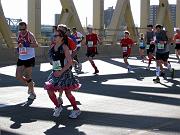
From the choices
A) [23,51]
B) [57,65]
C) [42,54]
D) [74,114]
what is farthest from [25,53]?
[42,54]

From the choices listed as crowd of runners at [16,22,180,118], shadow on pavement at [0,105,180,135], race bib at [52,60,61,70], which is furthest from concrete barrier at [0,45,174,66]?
race bib at [52,60,61,70]

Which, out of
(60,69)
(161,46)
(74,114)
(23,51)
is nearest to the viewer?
(60,69)

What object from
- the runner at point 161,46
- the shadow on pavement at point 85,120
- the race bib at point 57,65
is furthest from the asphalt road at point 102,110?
the race bib at point 57,65

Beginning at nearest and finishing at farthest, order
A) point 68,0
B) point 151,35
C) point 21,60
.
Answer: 1. point 21,60
2. point 151,35
3. point 68,0

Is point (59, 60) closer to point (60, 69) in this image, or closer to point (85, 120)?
point (60, 69)

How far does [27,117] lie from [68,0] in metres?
21.8

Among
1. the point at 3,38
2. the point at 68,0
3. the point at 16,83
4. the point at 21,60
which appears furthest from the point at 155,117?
the point at 68,0

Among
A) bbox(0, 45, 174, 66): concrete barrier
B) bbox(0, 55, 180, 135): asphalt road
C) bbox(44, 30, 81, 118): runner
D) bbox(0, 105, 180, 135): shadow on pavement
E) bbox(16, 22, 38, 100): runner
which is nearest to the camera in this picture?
bbox(0, 55, 180, 135): asphalt road

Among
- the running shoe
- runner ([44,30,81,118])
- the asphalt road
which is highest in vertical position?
runner ([44,30,81,118])

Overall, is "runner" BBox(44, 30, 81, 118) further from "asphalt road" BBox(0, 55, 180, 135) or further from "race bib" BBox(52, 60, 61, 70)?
"asphalt road" BBox(0, 55, 180, 135)

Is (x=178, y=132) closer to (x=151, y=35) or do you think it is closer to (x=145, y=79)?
(x=145, y=79)

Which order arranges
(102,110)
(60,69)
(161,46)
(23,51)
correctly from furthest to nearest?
(161,46), (23,51), (102,110), (60,69)

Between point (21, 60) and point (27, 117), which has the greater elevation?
point (21, 60)

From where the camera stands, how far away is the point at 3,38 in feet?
83.8
